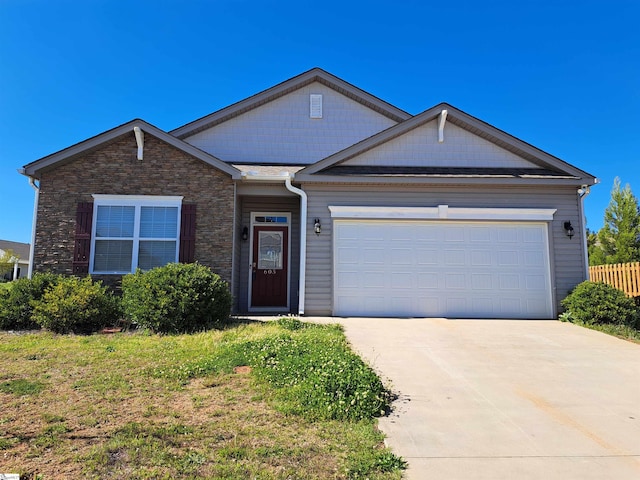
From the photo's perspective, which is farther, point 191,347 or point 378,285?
point 378,285

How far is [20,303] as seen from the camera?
790 centimetres

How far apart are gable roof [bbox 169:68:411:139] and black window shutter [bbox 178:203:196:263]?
11.3 ft

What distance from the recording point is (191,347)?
6.04 m

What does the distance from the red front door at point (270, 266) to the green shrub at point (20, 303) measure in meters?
4.76

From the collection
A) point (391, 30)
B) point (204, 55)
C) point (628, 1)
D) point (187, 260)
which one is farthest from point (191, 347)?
point (628, 1)

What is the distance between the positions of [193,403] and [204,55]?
12.1m

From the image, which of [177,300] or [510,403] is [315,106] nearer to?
[177,300]

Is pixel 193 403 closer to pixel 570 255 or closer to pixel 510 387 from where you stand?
pixel 510 387

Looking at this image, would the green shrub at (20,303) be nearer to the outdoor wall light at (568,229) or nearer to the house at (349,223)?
the house at (349,223)

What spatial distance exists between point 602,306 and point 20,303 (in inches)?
474

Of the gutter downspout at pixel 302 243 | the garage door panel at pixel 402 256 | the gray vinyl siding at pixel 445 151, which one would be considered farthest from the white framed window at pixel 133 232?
the gray vinyl siding at pixel 445 151

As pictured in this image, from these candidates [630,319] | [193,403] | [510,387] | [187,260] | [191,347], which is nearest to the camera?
[193,403]

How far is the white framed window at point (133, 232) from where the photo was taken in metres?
9.34

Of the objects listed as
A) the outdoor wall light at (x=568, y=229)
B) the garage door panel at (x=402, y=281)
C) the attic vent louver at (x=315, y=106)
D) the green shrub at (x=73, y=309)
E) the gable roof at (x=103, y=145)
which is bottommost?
the green shrub at (x=73, y=309)
